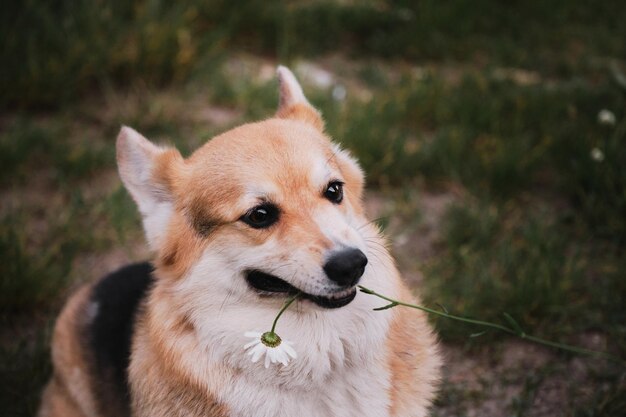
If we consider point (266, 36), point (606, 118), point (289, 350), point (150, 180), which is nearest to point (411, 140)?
point (606, 118)

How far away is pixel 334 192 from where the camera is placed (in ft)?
8.16

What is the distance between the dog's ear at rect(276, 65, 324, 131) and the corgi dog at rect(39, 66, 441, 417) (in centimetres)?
24

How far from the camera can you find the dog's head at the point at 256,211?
2.16 meters

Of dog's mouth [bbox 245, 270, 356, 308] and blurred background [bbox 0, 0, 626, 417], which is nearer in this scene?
dog's mouth [bbox 245, 270, 356, 308]

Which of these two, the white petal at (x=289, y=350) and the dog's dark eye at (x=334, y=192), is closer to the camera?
the white petal at (x=289, y=350)

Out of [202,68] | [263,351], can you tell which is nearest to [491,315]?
[263,351]

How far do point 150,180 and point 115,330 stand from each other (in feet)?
2.57

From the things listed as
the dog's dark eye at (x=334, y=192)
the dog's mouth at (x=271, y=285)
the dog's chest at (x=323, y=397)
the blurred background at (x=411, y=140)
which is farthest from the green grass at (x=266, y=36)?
the dog's chest at (x=323, y=397)

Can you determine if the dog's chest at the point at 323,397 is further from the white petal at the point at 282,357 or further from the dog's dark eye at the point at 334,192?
the dog's dark eye at the point at 334,192

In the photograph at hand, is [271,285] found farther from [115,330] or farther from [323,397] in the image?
[115,330]

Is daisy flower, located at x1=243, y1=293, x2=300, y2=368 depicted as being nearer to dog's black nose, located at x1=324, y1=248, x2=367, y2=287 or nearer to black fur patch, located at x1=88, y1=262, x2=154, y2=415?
dog's black nose, located at x1=324, y1=248, x2=367, y2=287

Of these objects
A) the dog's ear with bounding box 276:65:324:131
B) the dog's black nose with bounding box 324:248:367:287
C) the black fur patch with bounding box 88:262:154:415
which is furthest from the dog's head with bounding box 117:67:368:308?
the black fur patch with bounding box 88:262:154:415

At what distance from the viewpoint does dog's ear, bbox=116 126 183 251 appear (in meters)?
2.57

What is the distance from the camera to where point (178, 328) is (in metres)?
2.36
